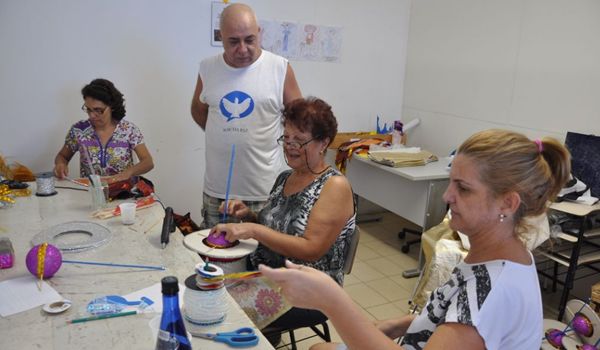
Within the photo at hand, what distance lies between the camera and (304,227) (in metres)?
1.65

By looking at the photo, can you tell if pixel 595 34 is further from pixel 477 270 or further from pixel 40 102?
pixel 40 102

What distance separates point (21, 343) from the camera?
1.01 metres

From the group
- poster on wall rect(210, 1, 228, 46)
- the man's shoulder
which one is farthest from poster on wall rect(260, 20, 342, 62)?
the man's shoulder

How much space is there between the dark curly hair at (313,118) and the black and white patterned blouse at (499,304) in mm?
813

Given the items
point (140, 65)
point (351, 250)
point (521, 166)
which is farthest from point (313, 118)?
point (140, 65)

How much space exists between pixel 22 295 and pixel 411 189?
265 cm

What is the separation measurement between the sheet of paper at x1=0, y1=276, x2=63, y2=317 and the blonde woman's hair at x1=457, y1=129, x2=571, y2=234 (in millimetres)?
1131

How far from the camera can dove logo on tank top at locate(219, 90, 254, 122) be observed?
2287mm

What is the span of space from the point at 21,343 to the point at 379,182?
2.98 metres

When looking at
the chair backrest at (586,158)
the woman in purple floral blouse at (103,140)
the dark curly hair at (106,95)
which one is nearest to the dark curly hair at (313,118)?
the woman in purple floral blouse at (103,140)

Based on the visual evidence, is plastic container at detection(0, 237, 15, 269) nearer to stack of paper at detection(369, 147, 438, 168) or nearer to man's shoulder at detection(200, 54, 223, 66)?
man's shoulder at detection(200, 54, 223, 66)

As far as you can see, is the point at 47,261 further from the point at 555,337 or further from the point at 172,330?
the point at 555,337

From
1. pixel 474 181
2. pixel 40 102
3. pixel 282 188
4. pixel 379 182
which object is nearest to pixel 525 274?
pixel 474 181

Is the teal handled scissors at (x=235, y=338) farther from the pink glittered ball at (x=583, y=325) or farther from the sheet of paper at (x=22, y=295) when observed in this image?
the pink glittered ball at (x=583, y=325)
